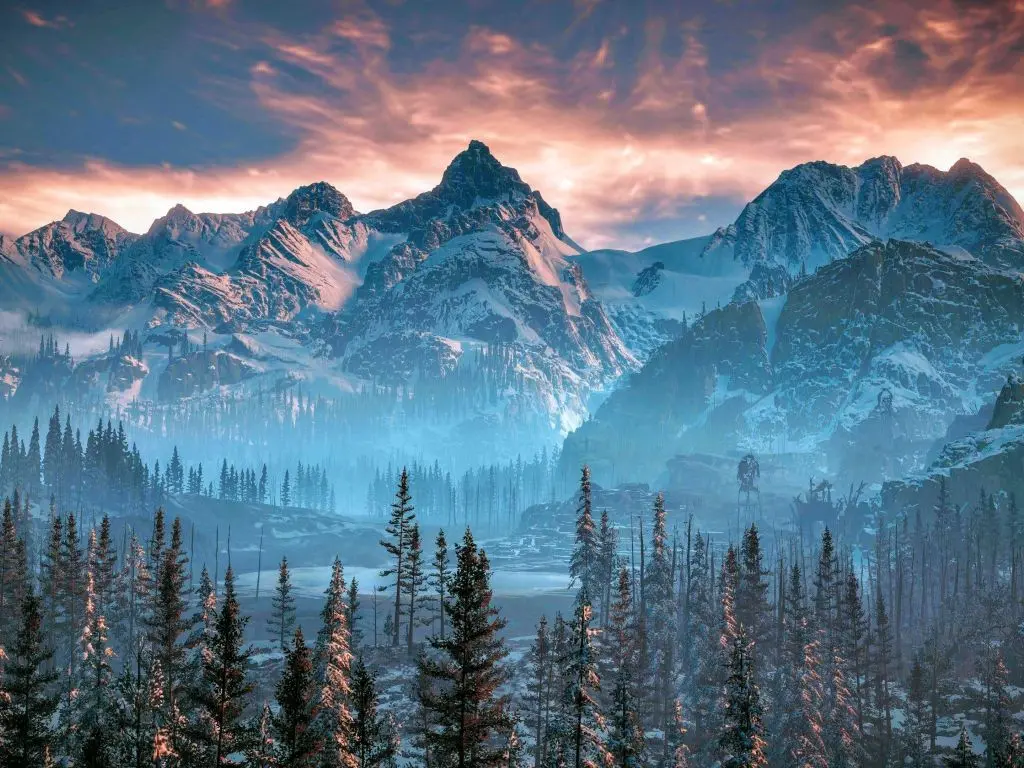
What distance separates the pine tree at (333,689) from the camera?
43.8 meters

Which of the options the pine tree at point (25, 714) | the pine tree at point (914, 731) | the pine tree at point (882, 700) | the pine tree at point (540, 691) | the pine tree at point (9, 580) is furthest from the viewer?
the pine tree at point (882, 700)

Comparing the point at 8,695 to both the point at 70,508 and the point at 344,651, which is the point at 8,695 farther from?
the point at 70,508

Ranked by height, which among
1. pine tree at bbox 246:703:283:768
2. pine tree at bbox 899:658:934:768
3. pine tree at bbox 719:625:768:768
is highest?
pine tree at bbox 719:625:768:768

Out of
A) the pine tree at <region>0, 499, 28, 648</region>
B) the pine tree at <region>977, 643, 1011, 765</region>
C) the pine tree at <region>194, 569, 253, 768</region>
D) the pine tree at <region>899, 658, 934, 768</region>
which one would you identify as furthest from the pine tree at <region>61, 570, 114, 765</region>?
the pine tree at <region>899, 658, 934, 768</region>

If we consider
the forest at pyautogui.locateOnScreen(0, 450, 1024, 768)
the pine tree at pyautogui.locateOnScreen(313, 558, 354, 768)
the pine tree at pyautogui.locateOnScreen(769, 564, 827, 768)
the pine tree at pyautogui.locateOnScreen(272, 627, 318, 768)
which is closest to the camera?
the pine tree at pyautogui.locateOnScreen(272, 627, 318, 768)

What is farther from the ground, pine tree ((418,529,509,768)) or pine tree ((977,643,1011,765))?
pine tree ((418,529,509,768))

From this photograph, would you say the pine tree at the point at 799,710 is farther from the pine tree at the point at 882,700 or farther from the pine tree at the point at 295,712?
the pine tree at the point at 295,712

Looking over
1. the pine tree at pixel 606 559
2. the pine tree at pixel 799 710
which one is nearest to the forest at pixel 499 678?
the pine tree at pixel 799 710

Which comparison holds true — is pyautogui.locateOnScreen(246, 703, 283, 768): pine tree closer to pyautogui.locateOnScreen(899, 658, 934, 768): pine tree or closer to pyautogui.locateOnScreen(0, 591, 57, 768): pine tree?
pyautogui.locateOnScreen(0, 591, 57, 768): pine tree

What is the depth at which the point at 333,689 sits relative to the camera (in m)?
49.2

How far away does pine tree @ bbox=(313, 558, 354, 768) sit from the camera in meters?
43.8

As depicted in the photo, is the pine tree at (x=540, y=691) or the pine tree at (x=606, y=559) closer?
the pine tree at (x=540, y=691)

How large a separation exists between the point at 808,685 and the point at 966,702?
1482 inches

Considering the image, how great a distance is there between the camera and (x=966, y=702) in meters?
86.4
